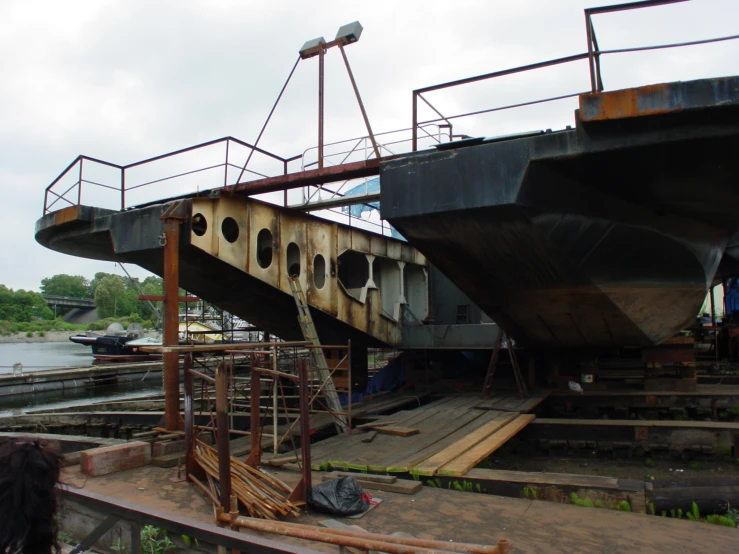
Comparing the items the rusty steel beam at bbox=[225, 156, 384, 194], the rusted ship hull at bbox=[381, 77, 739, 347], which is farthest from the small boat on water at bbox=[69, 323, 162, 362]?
the rusted ship hull at bbox=[381, 77, 739, 347]

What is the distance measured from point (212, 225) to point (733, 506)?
27.0 ft

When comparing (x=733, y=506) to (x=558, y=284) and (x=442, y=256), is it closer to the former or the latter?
(x=558, y=284)

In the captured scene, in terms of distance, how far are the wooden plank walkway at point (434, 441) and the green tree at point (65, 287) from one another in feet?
502

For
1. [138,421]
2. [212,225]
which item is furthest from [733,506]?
[138,421]

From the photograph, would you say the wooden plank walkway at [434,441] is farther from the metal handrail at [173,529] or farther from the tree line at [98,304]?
the tree line at [98,304]

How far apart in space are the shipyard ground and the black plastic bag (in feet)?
0.29

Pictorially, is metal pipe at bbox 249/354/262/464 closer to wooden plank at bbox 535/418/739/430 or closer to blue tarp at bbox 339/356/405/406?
wooden plank at bbox 535/418/739/430

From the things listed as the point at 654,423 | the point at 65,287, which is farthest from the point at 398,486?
the point at 65,287

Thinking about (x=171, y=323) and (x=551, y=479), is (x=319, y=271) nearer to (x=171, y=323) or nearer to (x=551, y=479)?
(x=171, y=323)

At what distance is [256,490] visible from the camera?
4957mm

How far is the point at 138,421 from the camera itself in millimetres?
12023

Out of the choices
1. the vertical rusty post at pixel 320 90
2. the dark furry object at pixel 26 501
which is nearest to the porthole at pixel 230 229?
the vertical rusty post at pixel 320 90

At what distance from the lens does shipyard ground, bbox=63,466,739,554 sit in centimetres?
404

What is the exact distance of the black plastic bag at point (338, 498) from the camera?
15.6 feet
